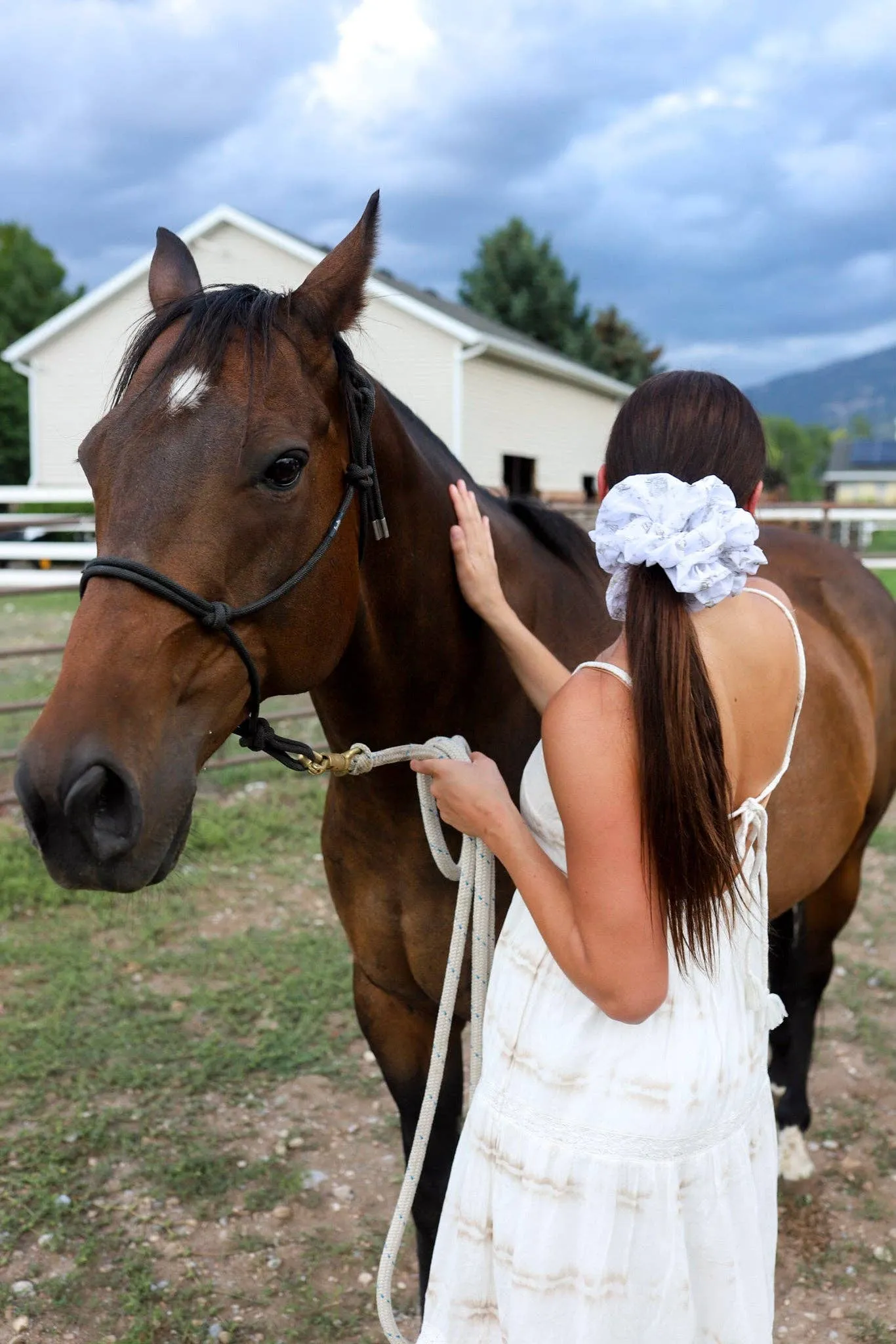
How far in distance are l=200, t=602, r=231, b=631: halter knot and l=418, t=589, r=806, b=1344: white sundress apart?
0.54 m

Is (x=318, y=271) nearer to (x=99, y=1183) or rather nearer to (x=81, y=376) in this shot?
(x=99, y=1183)

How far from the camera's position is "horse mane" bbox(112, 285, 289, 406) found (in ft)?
4.93

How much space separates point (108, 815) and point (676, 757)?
28.2 inches

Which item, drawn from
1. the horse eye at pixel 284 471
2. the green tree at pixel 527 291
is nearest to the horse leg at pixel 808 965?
the horse eye at pixel 284 471

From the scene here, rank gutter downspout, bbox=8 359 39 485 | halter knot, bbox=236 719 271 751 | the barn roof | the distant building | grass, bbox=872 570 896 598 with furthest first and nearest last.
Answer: the distant building
gutter downspout, bbox=8 359 39 485
the barn roof
grass, bbox=872 570 896 598
halter knot, bbox=236 719 271 751

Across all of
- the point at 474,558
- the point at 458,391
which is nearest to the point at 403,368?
the point at 458,391

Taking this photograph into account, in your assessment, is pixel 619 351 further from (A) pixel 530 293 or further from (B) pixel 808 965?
(B) pixel 808 965

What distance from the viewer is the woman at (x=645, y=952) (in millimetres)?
1289

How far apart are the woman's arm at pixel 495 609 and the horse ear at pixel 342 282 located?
1.53 ft

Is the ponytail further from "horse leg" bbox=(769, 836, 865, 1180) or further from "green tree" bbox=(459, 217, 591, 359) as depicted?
"green tree" bbox=(459, 217, 591, 359)

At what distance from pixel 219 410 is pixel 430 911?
1.13 metres

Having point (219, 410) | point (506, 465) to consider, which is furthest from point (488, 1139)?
point (506, 465)

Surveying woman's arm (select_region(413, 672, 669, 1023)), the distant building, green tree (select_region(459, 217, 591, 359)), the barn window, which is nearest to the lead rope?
woman's arm (select_region(413, 672, 669, 1023))

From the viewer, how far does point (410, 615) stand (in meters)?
1.90
